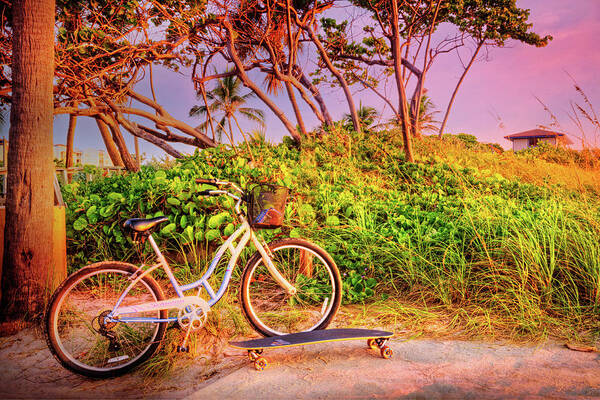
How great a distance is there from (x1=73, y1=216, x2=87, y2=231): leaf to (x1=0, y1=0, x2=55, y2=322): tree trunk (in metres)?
1.28

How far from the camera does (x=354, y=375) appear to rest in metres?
2.33

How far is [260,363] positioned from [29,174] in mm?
2435

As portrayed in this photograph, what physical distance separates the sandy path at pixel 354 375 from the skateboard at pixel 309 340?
0.21 feet

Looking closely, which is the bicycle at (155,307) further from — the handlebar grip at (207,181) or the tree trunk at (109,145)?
the tree trunk at (109,145)

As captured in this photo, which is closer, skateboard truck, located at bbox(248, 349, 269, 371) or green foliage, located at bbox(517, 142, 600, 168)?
skateboard truck, located at bbox(248, 349, 269, 371)

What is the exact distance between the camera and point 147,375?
8.34ft

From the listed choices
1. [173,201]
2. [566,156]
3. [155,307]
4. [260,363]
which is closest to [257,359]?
[260,363]

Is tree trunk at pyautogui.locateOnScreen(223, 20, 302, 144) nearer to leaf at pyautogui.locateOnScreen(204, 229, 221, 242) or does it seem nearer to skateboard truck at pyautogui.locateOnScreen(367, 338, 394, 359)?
leaf at pyautogui.locateOnScreen(204, 229, 221, 242)

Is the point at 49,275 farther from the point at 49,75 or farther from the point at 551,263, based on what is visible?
the point at 551,263

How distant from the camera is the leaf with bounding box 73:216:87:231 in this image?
4438 mm

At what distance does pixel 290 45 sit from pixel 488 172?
5952 mm

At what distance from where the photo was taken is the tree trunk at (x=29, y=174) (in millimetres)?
3082

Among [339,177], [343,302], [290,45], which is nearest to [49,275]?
[343,302]

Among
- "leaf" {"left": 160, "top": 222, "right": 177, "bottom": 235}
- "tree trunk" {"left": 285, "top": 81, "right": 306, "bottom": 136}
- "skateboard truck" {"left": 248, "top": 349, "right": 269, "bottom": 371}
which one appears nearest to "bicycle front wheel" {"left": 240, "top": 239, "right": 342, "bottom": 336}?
"skateboard truck" {"left": 248, "top": 349, "right": 269, "bottom": 371}
